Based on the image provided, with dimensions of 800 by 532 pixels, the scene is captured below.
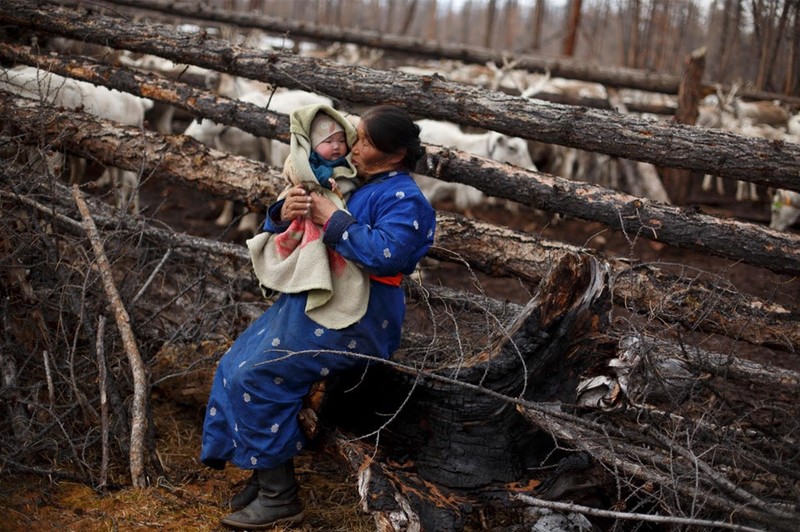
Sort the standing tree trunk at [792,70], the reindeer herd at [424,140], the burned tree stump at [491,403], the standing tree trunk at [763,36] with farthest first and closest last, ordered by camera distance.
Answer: the standing tree trunk at [792,70] → the standing tree trunk at [763,36] → the reindeer herd at [424,140] → the burned tree stump at [491,403]

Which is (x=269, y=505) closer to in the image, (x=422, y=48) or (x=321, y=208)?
(x=321, y=208)

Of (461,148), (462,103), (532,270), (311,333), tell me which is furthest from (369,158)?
(461,148)

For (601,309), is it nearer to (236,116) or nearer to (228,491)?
(228,491)

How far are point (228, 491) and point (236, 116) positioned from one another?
2.67m

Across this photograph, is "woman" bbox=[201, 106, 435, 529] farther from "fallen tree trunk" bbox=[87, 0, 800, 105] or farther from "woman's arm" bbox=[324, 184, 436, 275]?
"fallen tree trunk" bbox=[87, 0, 800, 105]

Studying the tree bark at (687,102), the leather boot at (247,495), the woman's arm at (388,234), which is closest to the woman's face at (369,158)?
the woman's arm at (388,234)

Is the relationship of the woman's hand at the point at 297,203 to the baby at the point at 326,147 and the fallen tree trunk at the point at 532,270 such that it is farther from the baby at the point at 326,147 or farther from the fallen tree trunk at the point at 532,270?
the fallen tree trunk at the point at 532,270

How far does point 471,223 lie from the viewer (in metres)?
4.76

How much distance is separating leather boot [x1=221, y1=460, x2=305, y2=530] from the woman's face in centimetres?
127

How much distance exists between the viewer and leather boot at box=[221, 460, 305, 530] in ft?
11.0

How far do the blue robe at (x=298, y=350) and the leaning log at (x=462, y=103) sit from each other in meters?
1.89

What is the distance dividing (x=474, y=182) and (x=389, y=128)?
185 centimetres

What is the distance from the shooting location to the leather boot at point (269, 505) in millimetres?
3359

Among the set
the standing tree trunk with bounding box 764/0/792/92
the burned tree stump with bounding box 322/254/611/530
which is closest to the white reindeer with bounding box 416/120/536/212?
the standing tree trunk with bounding box 764/0/792/92
